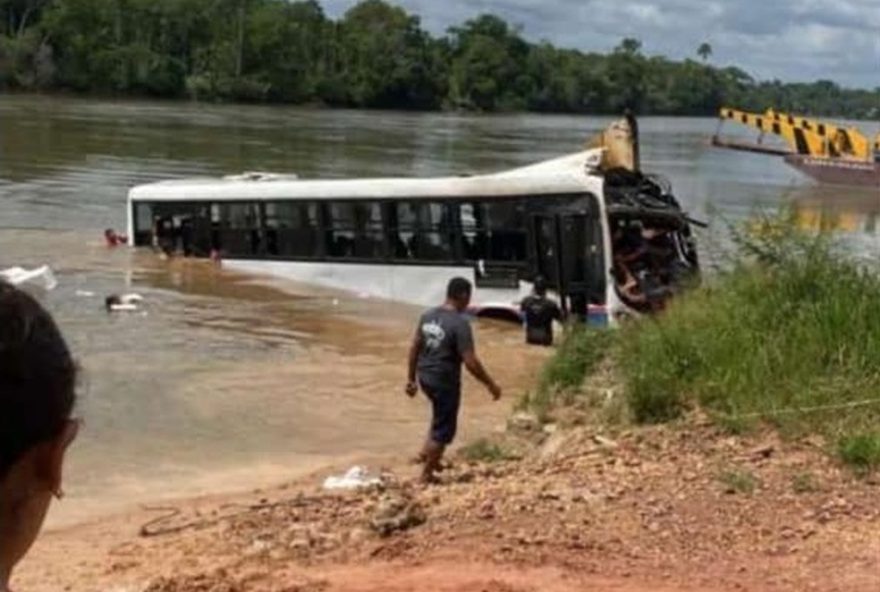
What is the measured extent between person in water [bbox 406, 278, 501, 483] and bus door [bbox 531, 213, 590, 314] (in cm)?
977

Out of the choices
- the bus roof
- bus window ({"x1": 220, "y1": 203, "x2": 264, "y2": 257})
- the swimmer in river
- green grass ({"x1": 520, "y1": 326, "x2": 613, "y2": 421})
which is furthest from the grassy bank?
the swimmer in river

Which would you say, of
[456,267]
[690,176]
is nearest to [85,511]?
[456,267]

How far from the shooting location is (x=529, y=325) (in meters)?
20.2

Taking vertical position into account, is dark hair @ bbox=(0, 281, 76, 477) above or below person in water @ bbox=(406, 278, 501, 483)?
above

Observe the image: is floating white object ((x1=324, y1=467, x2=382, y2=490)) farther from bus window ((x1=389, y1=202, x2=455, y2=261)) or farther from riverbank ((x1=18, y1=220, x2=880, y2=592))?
bus window ((x1=389, y1=202, x2=455, y2=261))

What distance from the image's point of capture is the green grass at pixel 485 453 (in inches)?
437

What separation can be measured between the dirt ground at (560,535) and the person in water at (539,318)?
34.1ft

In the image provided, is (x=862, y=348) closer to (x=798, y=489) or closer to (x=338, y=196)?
(x=798, y=489)

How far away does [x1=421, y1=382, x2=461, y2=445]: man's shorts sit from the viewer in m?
10.4

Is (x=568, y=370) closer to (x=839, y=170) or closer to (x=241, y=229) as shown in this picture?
(x=241, y=229)

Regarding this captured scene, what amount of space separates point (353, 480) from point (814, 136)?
51.0 m

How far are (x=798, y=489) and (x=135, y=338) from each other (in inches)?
564

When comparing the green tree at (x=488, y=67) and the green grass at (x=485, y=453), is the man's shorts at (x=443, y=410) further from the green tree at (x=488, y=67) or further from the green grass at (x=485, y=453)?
the green tree at (x=488, y=67)

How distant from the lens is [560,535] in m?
7.05
